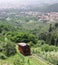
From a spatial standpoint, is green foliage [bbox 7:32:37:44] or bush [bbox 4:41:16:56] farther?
green foliage [bbox 7:32:37:44]

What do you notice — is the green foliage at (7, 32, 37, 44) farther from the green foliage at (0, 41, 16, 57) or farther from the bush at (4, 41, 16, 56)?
the bush at (4, 41, 16, 56)

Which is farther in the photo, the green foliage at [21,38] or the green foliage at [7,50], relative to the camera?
the green foliage at [21,38]

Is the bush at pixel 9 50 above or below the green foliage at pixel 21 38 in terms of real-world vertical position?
above

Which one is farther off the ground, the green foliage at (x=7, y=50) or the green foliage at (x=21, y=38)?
the green foliage at (x=7, y=50)

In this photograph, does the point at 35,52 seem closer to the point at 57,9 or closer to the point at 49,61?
the point at 49,61

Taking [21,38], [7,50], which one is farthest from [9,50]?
[21,38]

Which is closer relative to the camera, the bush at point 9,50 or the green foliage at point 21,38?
the bush at point 9,50

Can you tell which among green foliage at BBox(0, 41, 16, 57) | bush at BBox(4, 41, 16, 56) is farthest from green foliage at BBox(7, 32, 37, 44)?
bush at BBox(4, 41, 16, 56)

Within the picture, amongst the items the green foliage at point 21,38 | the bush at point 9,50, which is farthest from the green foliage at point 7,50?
the green foliage at point 21,38

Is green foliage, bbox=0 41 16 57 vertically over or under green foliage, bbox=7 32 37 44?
over

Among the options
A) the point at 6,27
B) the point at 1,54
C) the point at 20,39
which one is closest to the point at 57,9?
the point at 6,27

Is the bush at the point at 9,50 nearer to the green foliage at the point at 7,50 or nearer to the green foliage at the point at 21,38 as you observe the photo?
the green foliage at the point at 7,50
